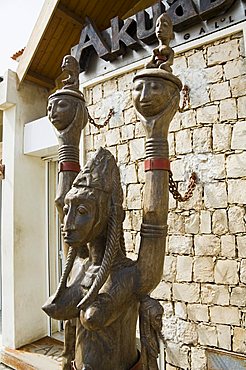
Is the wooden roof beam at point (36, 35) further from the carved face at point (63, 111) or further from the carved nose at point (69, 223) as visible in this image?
the carved nose at point (69, 223)

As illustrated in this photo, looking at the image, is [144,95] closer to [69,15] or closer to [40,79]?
[69,15]

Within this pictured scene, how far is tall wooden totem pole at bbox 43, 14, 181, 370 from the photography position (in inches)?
33.1

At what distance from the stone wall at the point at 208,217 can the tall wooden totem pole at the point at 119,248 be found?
48.4 inches

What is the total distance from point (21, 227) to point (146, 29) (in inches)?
83.5

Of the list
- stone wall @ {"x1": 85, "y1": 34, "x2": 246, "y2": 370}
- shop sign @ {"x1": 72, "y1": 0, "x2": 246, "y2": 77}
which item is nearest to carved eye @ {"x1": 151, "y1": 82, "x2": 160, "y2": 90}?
stone wall @ {"x1": 85, "y1": 34, "x2": 246, "y2": 370}

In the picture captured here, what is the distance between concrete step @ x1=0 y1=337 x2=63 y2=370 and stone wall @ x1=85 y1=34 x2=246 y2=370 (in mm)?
1071

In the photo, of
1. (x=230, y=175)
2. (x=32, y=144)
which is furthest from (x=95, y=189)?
(x=32, y=144)

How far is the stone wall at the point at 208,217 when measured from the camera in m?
1.97

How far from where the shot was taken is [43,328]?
10.8ft

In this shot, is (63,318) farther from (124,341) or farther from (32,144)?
(32,144)

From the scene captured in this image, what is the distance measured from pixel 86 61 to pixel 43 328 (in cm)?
263

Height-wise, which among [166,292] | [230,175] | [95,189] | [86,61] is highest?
[86,61]

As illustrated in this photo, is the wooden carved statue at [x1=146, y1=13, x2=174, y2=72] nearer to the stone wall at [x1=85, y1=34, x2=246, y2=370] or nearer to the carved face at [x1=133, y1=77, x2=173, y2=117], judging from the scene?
the carved face at [x1=133, y1=77, x2=173, y2=117]

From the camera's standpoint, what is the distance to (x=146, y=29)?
7.61 ft
